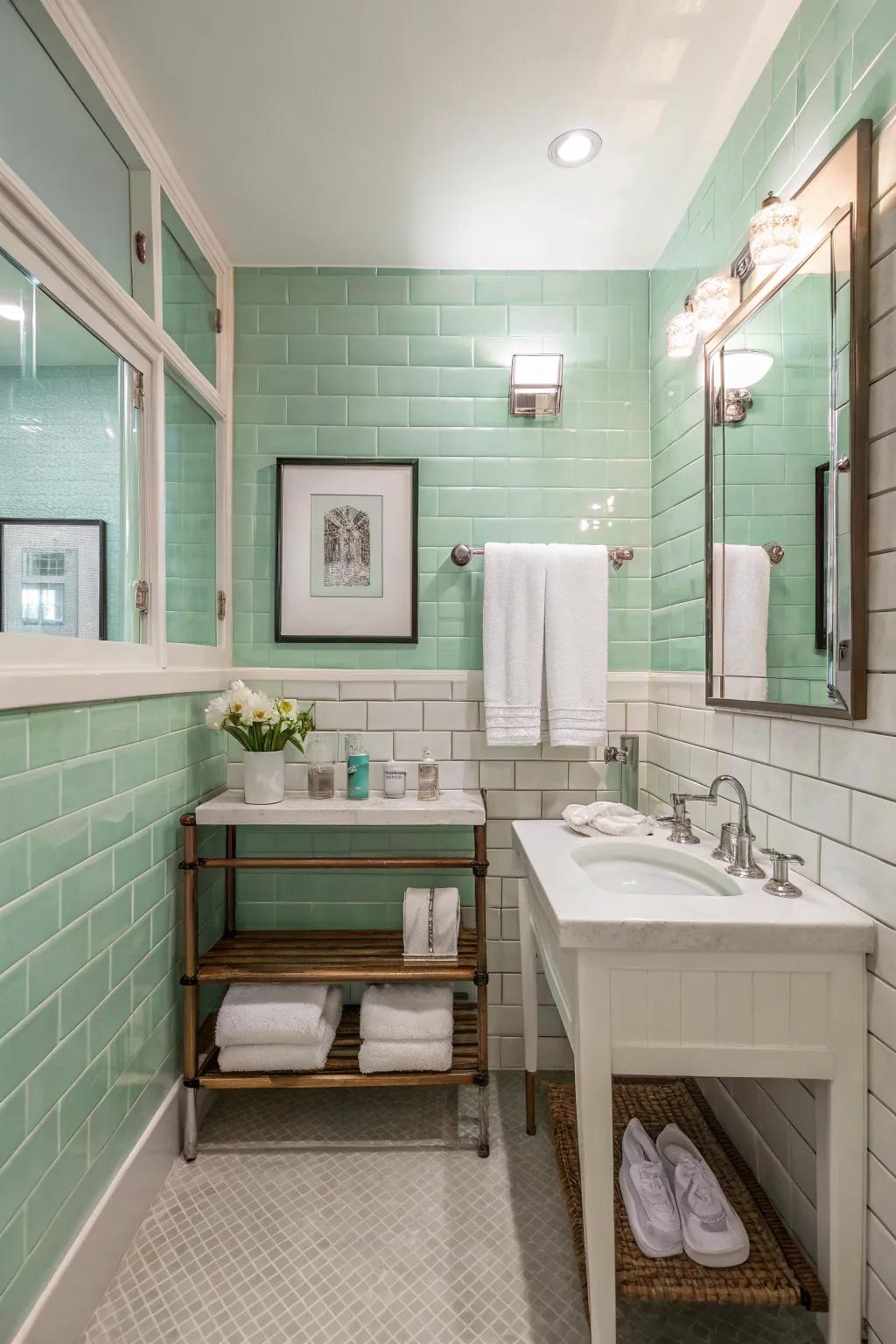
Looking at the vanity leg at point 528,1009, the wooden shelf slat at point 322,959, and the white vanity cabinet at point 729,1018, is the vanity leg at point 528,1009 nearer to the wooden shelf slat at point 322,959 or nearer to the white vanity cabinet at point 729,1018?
the wooden shelf slat at point 322,959

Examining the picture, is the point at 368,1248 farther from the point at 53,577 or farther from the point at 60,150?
the point at 60,150

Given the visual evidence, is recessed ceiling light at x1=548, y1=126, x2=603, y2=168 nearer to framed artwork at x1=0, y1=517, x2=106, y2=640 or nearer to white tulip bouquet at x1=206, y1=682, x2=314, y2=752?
framed artwork at x1=0, y1=517, x2=106, y2=640

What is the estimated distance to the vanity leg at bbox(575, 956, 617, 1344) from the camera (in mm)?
1046

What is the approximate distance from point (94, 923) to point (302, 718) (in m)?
0.68

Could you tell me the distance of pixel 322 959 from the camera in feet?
5.64

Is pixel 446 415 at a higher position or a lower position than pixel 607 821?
higher

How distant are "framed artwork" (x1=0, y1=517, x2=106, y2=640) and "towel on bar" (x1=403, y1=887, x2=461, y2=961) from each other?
3.37 feet

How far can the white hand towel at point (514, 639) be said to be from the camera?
1.86 m

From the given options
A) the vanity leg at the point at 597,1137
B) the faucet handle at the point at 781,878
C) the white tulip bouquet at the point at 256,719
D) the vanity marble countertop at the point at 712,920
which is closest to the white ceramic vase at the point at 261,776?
the white tulip bouquet at the point at 256,719

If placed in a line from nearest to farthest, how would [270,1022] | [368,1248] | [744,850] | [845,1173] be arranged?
[845,1173], [744,850], [368,1248], [270,1022]

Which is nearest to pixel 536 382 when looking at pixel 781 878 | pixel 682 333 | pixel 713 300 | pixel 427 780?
pixel 682 333

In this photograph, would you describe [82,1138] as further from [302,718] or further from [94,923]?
[302,718]

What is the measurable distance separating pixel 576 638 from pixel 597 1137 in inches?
46.8

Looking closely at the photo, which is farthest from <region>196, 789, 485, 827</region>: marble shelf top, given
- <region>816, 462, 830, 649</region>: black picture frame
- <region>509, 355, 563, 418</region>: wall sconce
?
<region>509, 355, 563, 418</region>: wall sconce
